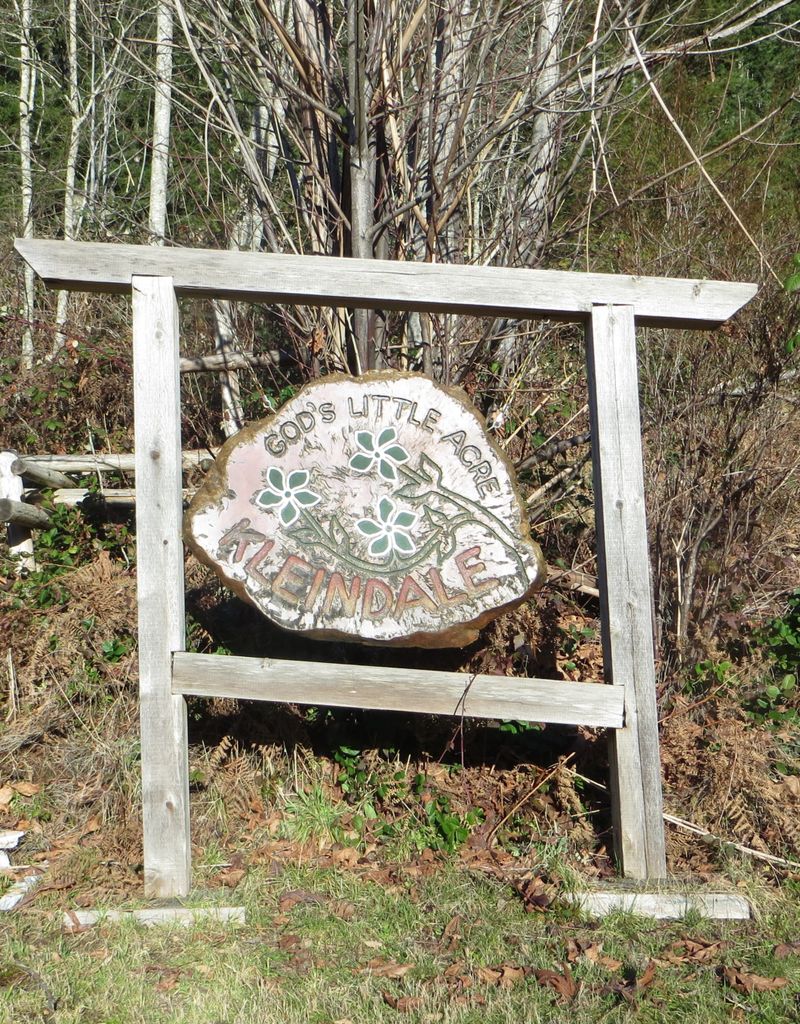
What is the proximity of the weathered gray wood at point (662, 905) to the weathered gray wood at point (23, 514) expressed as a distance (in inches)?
145

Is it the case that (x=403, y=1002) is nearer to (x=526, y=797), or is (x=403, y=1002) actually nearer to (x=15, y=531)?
(x=526, y=797)

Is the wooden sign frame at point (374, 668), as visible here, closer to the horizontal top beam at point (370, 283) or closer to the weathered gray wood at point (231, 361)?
the horizontal top beam at point (370, 283)

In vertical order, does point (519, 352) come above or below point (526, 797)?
above

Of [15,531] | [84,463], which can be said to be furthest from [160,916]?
[84,463]

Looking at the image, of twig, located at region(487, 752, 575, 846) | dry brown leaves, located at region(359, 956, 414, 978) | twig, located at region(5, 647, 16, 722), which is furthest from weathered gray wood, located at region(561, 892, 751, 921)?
twig, located at region(5, 647, 16, 722)

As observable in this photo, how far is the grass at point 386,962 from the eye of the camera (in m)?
3.06

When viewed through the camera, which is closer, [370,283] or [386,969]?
[386,969]

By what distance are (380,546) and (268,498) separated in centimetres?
47

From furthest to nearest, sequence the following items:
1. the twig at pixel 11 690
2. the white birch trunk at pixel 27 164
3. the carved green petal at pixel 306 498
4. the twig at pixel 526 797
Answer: the white birch trunk at pixel 27 164
the twig at pixel 11 690
the twig at pixel 526 797
the carved green petal at pixel 306 498

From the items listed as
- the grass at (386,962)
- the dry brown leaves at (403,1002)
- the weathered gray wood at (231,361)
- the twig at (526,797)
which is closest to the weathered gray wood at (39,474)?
the weathered gray wood at (231,361)

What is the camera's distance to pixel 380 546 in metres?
3.84

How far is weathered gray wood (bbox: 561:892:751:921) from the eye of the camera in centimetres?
367

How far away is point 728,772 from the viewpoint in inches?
166

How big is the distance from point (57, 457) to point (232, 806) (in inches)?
119
